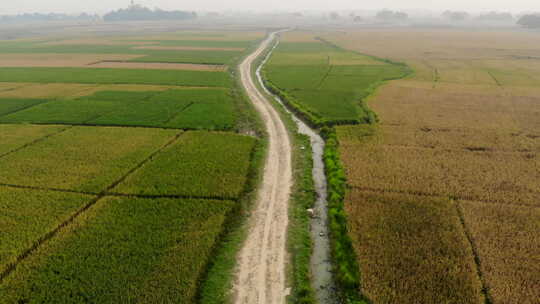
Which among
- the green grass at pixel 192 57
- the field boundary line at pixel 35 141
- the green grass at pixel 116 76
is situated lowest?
the field boundary line at pixel 35 141

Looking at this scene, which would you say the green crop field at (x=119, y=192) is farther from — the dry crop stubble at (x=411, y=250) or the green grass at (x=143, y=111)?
the dry crop stubble at (x=411, y=250)

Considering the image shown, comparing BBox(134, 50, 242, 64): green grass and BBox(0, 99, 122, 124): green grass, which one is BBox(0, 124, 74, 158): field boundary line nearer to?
BBox(0, 99, 122, 124): green grass

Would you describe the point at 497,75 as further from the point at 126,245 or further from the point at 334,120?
the point at 126,245

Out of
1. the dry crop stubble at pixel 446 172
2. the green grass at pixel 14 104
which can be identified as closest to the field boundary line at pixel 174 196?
Result: the dry crop stubble at pixel 446 172

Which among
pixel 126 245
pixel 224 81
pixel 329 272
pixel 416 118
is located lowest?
pixel 329 272

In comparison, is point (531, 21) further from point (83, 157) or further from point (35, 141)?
point (35, 141)

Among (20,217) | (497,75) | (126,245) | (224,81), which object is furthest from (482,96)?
(20,217)
